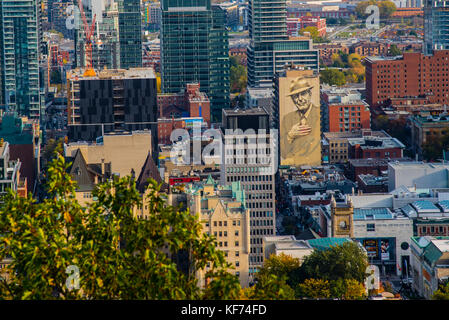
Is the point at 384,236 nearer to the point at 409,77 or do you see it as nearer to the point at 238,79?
the point at 409,77

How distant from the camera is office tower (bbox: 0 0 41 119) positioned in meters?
100

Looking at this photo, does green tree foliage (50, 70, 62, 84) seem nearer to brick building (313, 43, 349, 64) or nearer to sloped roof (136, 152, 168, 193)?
brick building (313, 43, 349, 64)

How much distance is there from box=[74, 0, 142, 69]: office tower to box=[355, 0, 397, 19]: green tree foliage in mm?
81776

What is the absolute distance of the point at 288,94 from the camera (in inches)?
3223

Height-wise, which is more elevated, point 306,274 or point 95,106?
point 95,106

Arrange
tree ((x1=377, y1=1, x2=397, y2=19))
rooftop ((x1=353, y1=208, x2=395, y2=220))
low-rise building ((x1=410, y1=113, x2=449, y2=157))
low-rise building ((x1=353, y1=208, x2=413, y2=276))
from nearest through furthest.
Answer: low-rise building ((x1=353, y1=208, x2=413, y2=276)) → rooftop ((x1=353, y1=208, x2=395, y2=220)) → low-rise building ((x1=410, y1=113, x2=449, y2=157)) → tree ((x1=377, y1=1, x2=397, y2=19))

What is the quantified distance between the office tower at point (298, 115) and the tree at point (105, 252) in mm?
65451

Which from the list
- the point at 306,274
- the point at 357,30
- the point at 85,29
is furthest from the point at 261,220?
the point at 357,30

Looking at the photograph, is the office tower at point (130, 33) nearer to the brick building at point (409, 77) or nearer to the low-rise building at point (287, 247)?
the brick building at point (409, 77)

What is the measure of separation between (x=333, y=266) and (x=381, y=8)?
148 m

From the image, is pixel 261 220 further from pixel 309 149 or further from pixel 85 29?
pixel 85 29

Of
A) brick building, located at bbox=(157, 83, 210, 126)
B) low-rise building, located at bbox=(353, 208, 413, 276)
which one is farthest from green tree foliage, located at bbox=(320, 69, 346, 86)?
low-rise building, located at bbox=(353, 208, 413, 276)

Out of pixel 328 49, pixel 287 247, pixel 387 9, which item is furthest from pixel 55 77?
pixel 287 247

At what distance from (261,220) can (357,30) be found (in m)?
129
